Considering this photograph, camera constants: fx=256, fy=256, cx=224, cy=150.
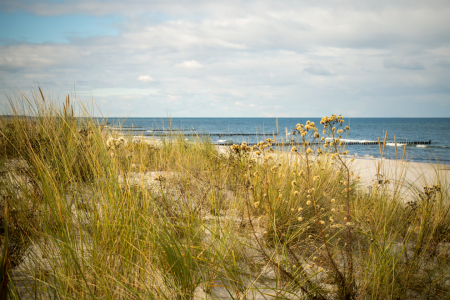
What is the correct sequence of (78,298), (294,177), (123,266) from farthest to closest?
(294,177), (123,266), (78,298)

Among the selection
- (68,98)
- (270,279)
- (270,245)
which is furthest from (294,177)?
(68,98)

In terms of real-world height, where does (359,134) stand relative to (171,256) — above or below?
above

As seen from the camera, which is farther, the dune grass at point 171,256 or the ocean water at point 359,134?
the ocean water at point 359,134

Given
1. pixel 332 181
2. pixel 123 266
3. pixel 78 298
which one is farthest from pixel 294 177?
pixel 78 298

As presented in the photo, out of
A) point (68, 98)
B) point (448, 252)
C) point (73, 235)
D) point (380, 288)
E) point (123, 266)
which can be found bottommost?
point (448, 252)

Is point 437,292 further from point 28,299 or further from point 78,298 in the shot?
point 28,299

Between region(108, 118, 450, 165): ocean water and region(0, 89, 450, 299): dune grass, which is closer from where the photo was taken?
region(0, 89, 450, 299): dune grass

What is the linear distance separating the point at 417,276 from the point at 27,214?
2.83 metres

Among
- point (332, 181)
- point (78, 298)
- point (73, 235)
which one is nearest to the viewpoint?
point (78, 298)

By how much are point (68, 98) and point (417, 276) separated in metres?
4.62

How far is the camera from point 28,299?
4.47 feet

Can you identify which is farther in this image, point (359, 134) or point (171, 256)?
point (359, 134)

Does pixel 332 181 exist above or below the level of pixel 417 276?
above

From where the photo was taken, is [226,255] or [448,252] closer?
[226,255]
